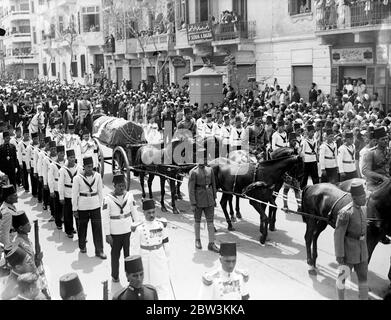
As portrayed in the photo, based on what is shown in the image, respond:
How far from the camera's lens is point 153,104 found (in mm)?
22234

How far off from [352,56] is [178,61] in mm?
15191

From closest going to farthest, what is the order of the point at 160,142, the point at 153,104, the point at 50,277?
the point at 50,277 < the point at 160,142 < the point at 153,104

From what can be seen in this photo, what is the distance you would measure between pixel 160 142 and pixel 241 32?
45.9 ft

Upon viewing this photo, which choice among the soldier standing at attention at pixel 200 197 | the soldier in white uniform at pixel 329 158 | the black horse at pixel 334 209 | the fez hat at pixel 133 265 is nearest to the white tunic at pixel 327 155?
the soldier in white uniform at pixel 329 158

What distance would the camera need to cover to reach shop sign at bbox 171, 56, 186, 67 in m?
32.4

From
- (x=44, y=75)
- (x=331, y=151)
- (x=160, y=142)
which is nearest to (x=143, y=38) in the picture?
(x=160, y=142)

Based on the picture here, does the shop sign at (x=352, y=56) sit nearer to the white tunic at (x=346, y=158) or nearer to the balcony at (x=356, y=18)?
the balcony at (x=356, y=18)

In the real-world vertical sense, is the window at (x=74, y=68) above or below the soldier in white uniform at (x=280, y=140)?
above

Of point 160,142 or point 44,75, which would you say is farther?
point 44,75

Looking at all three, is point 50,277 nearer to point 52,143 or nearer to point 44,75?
point 52,143

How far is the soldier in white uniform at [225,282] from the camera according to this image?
15.2ft

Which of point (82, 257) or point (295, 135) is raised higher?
point (295, 135)

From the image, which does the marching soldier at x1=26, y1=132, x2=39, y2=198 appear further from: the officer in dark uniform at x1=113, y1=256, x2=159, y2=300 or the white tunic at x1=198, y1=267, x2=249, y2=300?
the white tunic at x1=198, y1=267, x2=249, y2=300

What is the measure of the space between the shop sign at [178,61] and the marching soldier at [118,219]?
25586mm
